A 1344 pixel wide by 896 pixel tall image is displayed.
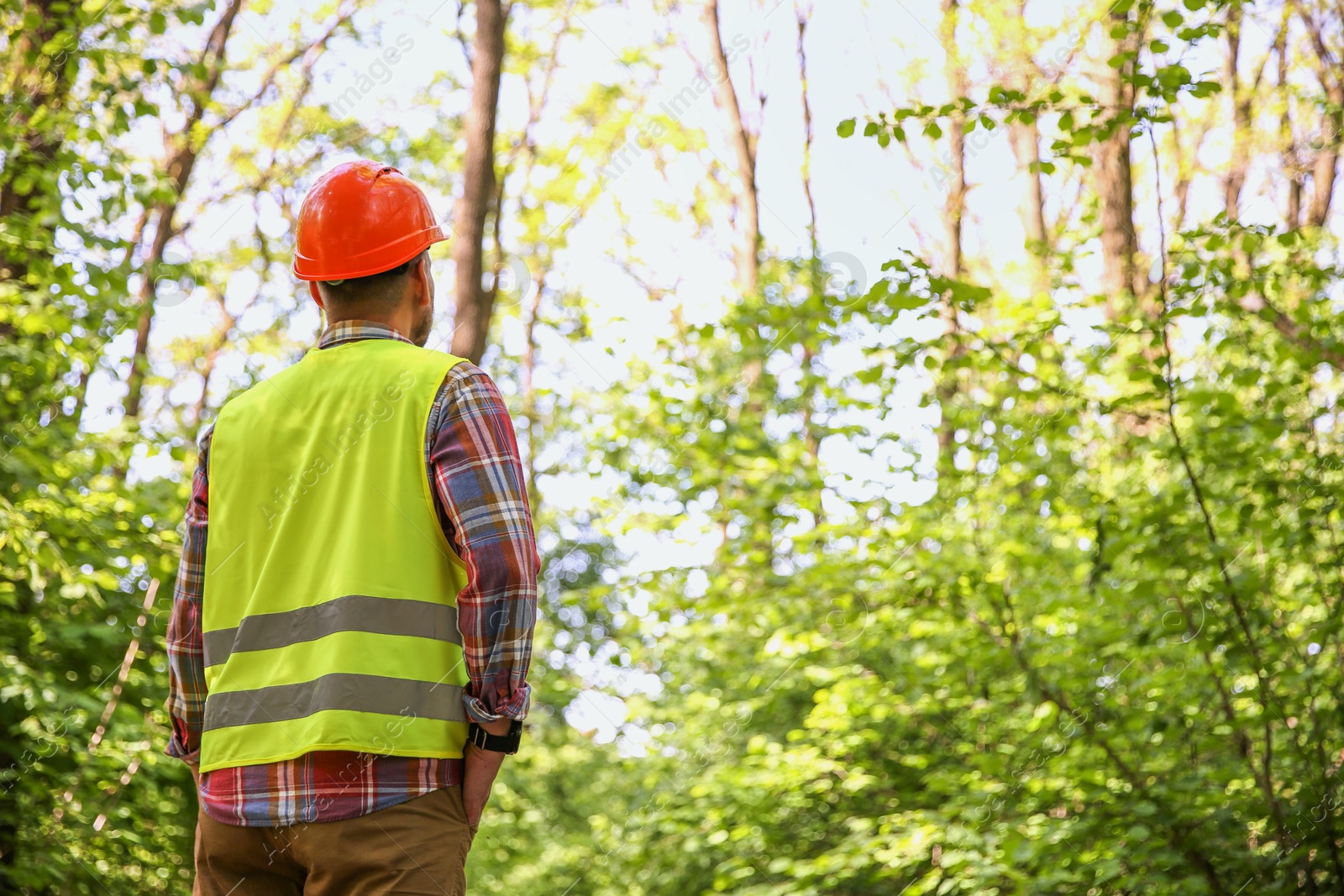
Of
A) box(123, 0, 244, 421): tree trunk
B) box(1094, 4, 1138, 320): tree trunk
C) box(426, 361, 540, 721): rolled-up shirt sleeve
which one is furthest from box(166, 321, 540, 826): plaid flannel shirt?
box(123, 0, 244, 421): tree trunk

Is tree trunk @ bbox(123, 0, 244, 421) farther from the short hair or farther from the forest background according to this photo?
the short hair

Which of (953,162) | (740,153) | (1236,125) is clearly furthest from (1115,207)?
(740,153)

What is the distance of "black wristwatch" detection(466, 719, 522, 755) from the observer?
4.98 feet

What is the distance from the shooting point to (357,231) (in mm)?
1730

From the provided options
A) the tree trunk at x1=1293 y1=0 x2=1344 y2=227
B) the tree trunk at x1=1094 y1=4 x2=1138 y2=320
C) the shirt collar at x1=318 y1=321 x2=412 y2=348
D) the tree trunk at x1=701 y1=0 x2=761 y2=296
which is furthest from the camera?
the tree trunk at x1=701 y1=0 x2=761 y2=296

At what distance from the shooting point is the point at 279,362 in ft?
35.9

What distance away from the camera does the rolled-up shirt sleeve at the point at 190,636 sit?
181 cm

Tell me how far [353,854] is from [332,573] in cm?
38

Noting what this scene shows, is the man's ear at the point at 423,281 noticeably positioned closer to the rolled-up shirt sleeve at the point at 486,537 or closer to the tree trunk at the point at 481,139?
the rolled-up shirt sleeve at the point at 486,537

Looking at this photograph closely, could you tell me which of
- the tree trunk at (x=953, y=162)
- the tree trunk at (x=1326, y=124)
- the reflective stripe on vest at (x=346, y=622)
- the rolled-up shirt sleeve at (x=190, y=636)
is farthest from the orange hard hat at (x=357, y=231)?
the tree trunk at (x=953, y=162)

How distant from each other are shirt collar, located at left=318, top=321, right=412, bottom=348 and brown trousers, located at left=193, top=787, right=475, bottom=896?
2.35 ft

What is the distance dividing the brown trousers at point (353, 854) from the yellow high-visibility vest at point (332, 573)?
0.09 meters

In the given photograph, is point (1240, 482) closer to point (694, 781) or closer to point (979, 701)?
point (979, 701)

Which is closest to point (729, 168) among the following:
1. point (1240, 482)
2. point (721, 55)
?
point (721, 55)
